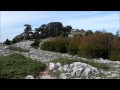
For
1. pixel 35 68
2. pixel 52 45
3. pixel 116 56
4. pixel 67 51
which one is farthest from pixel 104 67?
pixel 52 45

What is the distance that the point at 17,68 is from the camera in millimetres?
6746

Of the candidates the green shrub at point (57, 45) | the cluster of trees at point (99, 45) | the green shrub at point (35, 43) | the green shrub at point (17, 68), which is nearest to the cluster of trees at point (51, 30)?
the green shrub at point (57, 45)

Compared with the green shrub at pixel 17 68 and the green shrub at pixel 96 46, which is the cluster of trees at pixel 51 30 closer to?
the green shrub at pixel 96 46

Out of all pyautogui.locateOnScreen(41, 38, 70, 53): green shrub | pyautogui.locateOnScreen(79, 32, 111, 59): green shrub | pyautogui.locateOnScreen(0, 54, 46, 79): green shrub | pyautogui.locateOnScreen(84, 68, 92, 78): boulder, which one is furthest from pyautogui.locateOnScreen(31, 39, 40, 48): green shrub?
pyautogui.locateOnScreen(84, 68, 92, 78): boulder

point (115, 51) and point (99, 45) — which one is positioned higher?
point (99, 45)

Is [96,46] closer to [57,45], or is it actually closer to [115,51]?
[115,51]

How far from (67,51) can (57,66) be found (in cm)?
561

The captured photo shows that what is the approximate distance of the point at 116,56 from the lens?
401 inches

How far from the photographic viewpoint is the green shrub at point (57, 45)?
12391 millimetres

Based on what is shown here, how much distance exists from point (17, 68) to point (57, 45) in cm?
611

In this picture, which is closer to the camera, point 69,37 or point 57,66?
point 57,66

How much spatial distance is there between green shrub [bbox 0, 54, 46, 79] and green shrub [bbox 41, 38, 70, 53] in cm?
456

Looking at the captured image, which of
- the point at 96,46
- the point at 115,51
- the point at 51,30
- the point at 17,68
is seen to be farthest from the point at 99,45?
the point at 17,68
